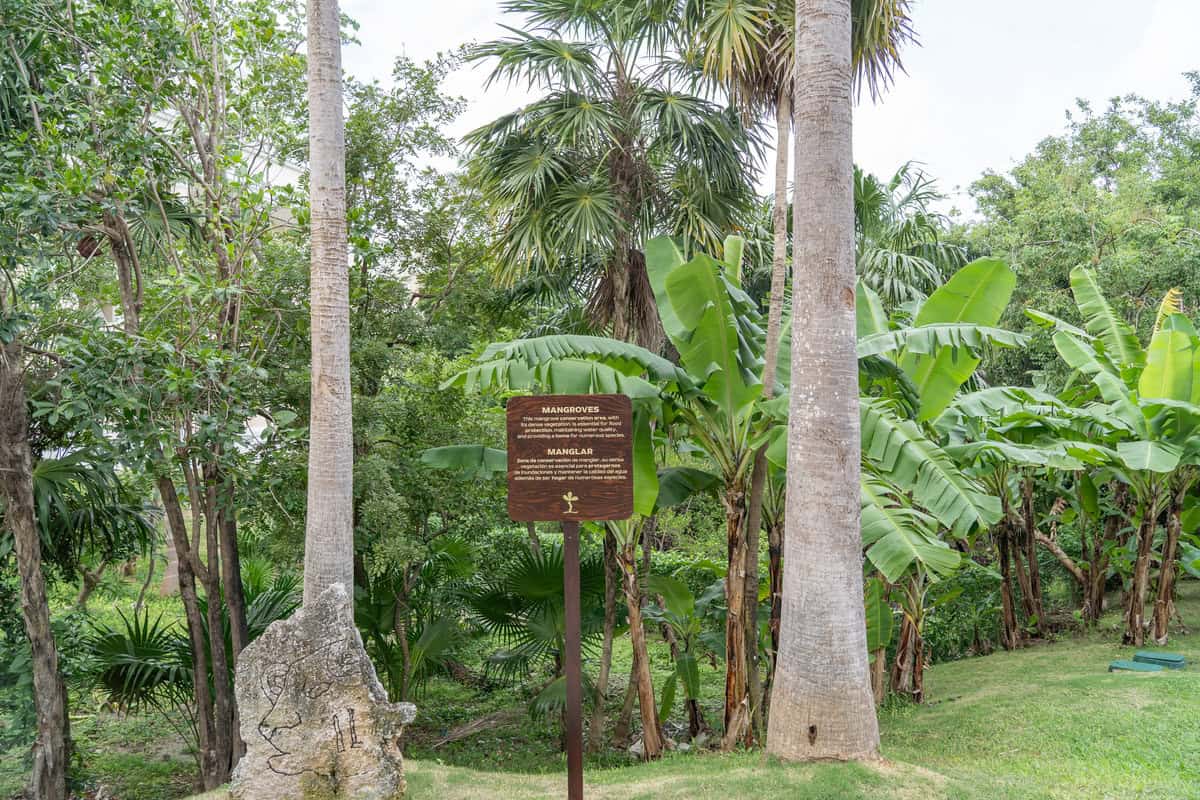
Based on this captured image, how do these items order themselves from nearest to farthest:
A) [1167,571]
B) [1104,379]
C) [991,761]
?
[991,761]
[1104,379]
[1167,571]

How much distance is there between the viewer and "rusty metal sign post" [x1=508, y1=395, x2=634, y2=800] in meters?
5.61

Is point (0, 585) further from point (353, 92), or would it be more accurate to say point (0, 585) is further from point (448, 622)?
point (353, 92)

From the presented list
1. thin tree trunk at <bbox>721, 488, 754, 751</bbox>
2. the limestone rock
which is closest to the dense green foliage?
thin tree trunk at <bbox>721, 488, 754, 751</bbox>

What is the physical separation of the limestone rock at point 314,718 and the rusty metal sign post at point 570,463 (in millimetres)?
1448

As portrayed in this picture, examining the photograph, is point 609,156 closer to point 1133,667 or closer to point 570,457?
point 570,457

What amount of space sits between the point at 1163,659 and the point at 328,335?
9169 millimetres

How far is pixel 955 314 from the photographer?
8.40 metres

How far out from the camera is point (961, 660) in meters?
12.4

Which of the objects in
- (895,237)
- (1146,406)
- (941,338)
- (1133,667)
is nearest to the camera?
(941,338)

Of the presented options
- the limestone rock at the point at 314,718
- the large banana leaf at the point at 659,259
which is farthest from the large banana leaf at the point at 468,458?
the limestone rock at the point at 314,718

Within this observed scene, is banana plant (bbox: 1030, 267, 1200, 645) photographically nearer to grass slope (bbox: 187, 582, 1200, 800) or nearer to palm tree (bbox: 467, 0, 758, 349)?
grass slope (bbox: 187, 582, 1200, 800)

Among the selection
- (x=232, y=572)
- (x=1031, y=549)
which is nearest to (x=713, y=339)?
(x=232, y=572)

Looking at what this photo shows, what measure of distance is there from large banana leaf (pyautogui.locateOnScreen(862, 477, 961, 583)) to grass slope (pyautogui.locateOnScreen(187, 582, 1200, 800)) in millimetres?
1356

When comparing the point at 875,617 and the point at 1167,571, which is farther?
the point at 1167,571
